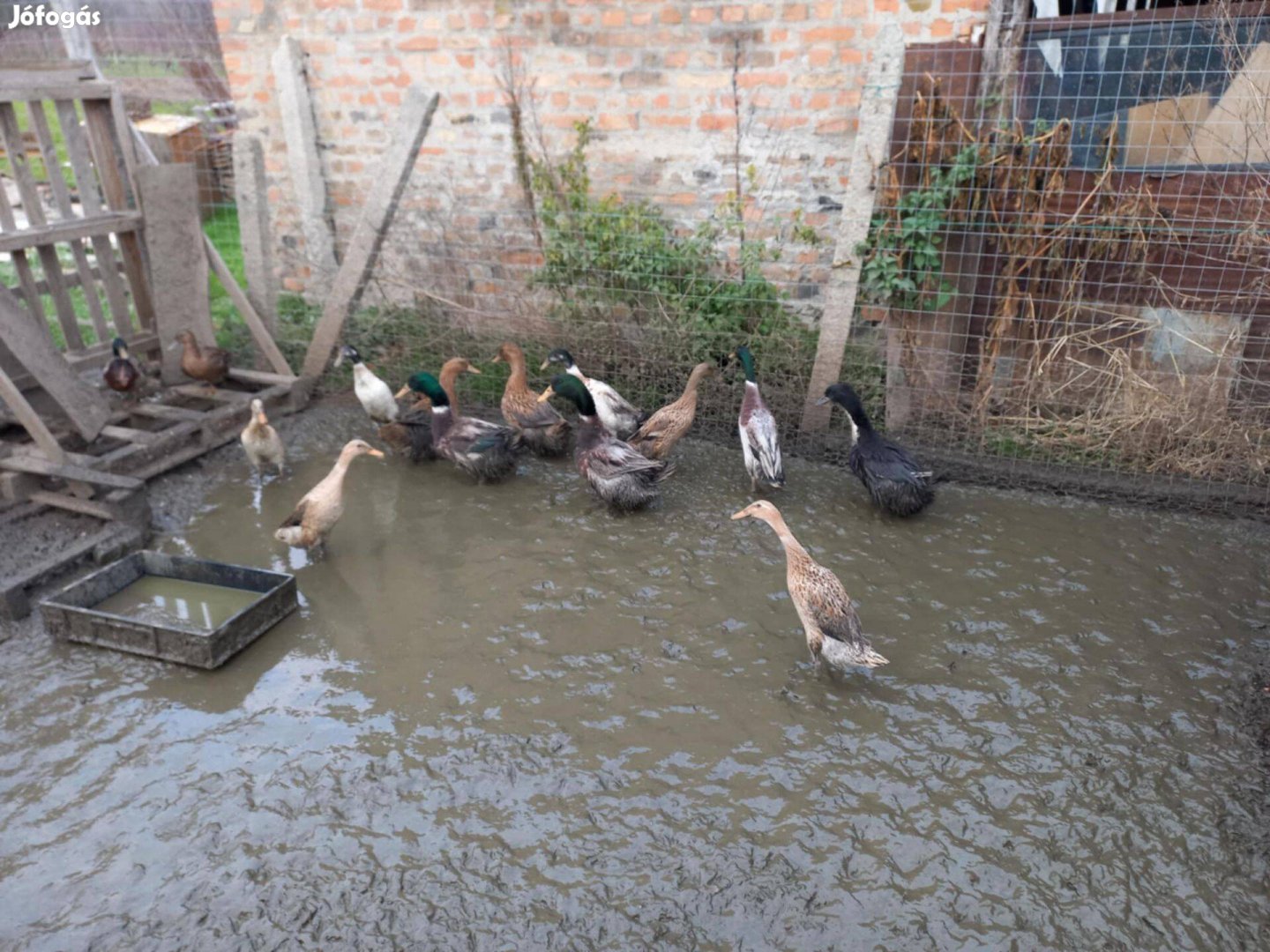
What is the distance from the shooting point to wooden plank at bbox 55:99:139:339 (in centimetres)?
669

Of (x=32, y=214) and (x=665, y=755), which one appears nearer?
(x=665, y=755)

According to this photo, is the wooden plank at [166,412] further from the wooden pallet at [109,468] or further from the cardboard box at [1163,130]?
the cardboard box at [1163,130]

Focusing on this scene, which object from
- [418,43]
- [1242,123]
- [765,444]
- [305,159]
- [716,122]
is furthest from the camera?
[305,159]

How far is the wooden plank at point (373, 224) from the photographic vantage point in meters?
7.00

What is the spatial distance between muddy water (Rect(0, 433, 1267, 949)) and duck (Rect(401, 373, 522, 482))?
0.76m

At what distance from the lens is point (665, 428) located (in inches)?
249

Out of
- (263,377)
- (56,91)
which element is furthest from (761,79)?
(56,91)

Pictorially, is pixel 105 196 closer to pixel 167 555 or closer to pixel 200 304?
pixel 200 304

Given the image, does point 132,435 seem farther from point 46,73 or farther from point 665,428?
point 665,428

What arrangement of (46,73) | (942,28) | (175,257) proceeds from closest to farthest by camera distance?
(942,28) < (46,73) < (175,257)

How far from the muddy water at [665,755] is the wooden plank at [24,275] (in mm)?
2577

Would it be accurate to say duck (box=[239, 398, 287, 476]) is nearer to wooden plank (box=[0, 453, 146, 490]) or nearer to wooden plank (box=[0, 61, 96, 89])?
wooden plank (box=[0, 453, 146, 490])

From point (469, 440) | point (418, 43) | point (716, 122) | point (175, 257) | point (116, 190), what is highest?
point (418, 43)

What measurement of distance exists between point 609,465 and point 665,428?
0.67 m
